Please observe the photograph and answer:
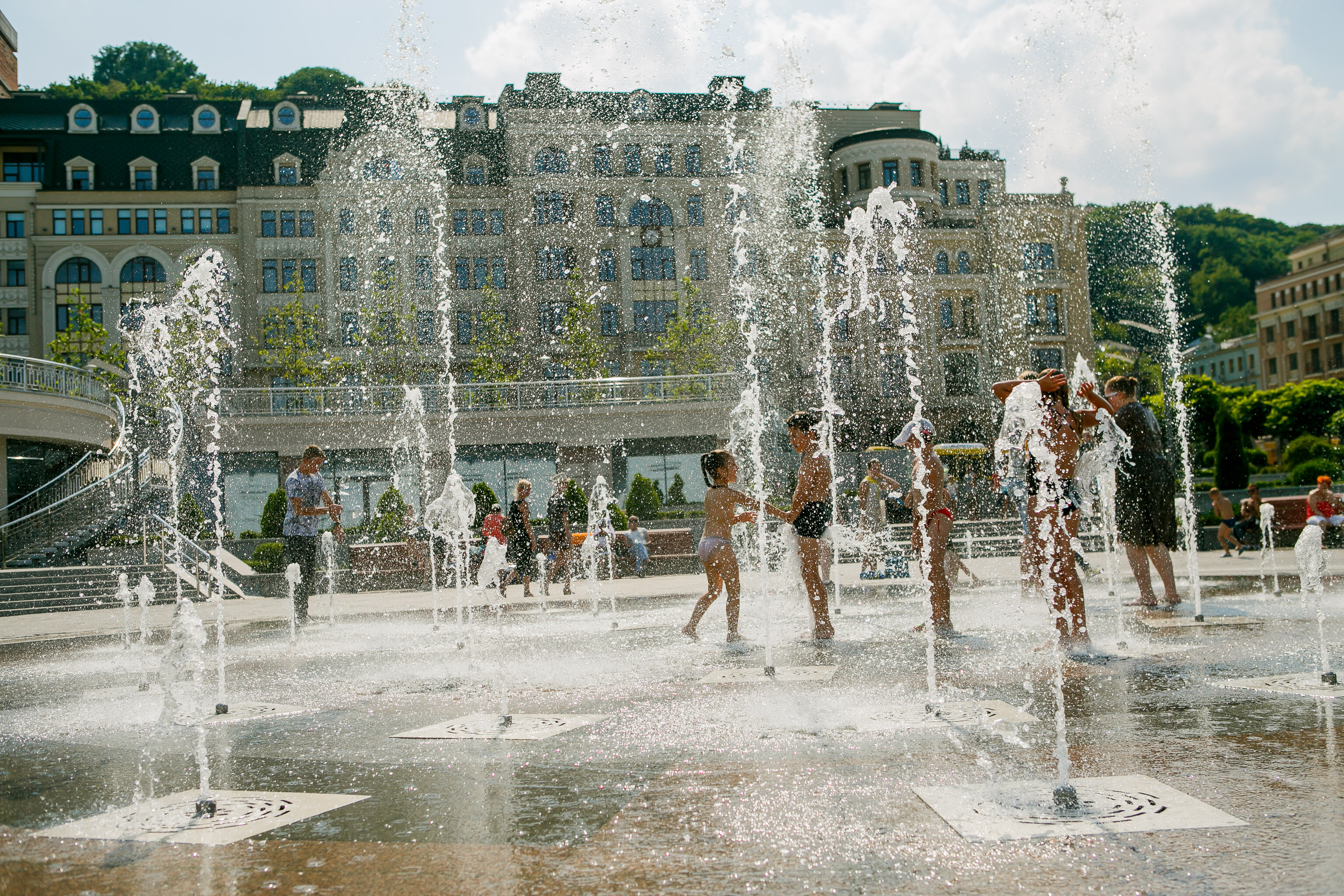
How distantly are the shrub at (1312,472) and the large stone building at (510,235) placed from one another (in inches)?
688

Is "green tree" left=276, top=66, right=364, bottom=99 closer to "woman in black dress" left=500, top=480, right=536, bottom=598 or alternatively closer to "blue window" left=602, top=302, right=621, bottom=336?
"blue window" left=602, top=302, right=621, bottom=336

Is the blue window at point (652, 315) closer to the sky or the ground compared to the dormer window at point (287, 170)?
closer to the ground

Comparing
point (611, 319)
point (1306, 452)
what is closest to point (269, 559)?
point (611, 319)

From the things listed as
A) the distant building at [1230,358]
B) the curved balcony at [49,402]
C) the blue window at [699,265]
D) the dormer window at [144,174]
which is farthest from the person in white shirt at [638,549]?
the distant building at [1230,358]

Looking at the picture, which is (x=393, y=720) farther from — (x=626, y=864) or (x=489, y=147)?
(x=489, y=147)

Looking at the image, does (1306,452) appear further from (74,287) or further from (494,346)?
(74,287)

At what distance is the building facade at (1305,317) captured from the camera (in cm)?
7906

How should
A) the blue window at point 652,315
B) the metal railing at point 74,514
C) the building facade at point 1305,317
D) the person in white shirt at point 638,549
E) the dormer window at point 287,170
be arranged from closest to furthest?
1. the person in white shirt at point 638,549
2. the metal railing at point 74,514
3. the dormer window at point 287,170
4. the blue window at point 652,315
5. the building facade at point 1305,317

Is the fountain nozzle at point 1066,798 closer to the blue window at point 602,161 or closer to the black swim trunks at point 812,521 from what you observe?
the black swim trunks at point 812,521

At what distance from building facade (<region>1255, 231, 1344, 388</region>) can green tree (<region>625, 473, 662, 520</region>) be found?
2588 inches

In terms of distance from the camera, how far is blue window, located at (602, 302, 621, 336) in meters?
51.8

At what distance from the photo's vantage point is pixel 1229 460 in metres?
33.3

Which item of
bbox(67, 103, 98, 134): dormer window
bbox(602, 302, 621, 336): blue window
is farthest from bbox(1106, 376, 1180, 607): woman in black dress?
bbox(67, 103, 98, 134): dormer window

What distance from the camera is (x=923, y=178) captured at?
5488 centimetres
